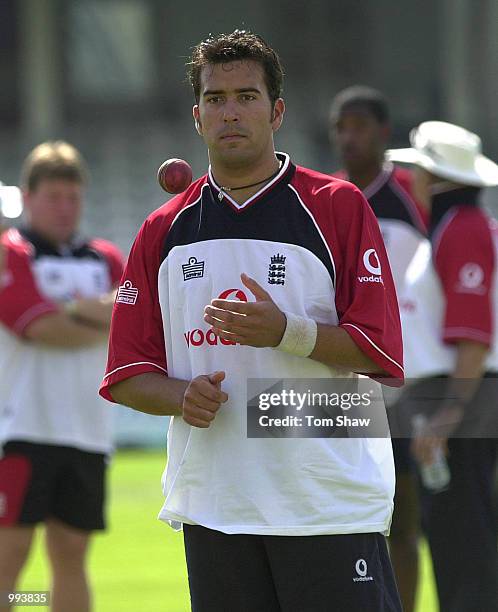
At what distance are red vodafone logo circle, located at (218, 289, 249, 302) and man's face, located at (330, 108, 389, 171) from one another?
7.19 ft

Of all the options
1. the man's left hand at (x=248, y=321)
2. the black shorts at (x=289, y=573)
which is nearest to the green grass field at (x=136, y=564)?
the black shorts at (x=289, y=573)

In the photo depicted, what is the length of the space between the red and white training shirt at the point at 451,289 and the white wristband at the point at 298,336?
1.82m

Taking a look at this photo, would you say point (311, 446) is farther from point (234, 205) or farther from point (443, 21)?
point (443, 21)

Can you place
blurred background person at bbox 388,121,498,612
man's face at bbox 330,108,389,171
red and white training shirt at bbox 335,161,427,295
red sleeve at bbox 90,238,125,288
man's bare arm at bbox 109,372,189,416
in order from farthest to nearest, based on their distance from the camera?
red sleeve at bbox 90,238,125,288
man's face at bbox 330,108,389,171
red and white training shirt at bbox 335,161,427,295
blurred background person at bbox 388,121,498,612
man's bare arm at bbox 109,372,189,416

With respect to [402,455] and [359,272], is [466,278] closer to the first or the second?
[402,455]

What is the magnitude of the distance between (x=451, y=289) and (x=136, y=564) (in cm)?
425

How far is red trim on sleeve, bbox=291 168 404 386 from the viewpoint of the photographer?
11.2 feet

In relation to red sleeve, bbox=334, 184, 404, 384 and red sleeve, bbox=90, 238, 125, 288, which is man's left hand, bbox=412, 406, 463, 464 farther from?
red sleeve, bbox=90, 238, 125, 288

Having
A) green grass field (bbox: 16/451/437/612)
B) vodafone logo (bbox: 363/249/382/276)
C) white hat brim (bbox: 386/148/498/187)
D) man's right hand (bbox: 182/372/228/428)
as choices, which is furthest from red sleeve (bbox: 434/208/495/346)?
green grass field (bbox: 16/451/437/612)

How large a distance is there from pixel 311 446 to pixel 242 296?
451 mm

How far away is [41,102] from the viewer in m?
21.9

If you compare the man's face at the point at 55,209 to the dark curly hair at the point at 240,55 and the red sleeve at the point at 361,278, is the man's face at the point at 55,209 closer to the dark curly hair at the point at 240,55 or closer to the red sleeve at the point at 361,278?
the dark curly hair at the point at 240,55

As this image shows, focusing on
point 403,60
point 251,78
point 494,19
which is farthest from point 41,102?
point 251,78

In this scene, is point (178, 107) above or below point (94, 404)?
above
